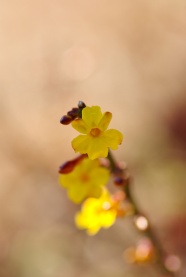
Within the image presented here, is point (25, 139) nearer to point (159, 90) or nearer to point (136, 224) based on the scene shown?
point (159, 90)

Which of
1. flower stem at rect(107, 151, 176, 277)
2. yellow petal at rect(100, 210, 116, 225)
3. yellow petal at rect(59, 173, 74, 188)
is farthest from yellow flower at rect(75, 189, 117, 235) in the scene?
yellow petal at rect(59, 173, 74, 188)

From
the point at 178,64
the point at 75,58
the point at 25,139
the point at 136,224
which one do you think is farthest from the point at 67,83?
the point at 136,224

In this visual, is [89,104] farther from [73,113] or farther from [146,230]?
[73,113]

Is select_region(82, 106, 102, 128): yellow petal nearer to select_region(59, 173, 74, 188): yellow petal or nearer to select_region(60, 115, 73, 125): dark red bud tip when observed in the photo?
select_region(60, 115, 73, 125): dark red bud tip

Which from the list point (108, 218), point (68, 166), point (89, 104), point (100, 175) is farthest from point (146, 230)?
point (89, 104)

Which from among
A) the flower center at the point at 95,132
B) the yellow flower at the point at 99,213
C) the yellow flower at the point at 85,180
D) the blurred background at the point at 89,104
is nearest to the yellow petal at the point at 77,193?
the yellow flower at the point at 85,180

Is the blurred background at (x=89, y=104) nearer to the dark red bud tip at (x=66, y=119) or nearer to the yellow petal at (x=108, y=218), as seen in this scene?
the yellow petal at (x=108, y=218)
